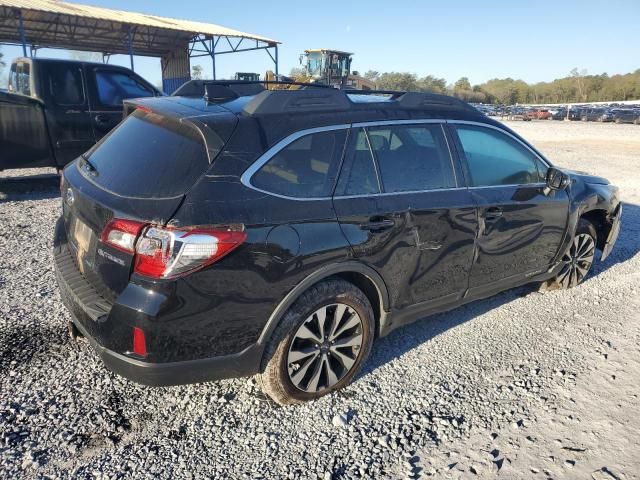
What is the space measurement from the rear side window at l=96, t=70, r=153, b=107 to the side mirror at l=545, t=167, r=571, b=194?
21.6ft

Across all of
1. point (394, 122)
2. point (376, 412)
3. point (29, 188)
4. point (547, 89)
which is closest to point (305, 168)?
point (394, 122)

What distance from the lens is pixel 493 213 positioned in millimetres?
3520

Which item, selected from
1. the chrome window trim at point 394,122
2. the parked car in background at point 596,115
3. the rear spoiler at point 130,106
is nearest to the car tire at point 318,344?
the chrome window trim at point 394,122

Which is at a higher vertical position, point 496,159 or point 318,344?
point 496,159

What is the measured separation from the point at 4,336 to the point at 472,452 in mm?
3204

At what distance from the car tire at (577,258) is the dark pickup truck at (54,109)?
6813 millimetres

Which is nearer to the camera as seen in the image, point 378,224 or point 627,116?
point 378,224

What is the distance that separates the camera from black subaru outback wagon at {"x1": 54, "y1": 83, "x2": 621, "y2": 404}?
230 cm

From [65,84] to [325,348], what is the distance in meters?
6.67

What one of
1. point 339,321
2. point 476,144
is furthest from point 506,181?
point 339,321

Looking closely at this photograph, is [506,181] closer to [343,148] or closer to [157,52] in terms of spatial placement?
[343,148]

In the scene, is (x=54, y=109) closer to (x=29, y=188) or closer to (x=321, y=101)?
(x=29, y=188)

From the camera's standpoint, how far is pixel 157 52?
28.3 meters

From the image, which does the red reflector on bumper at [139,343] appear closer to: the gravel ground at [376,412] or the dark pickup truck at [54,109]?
the gravel ground at [376,412]
